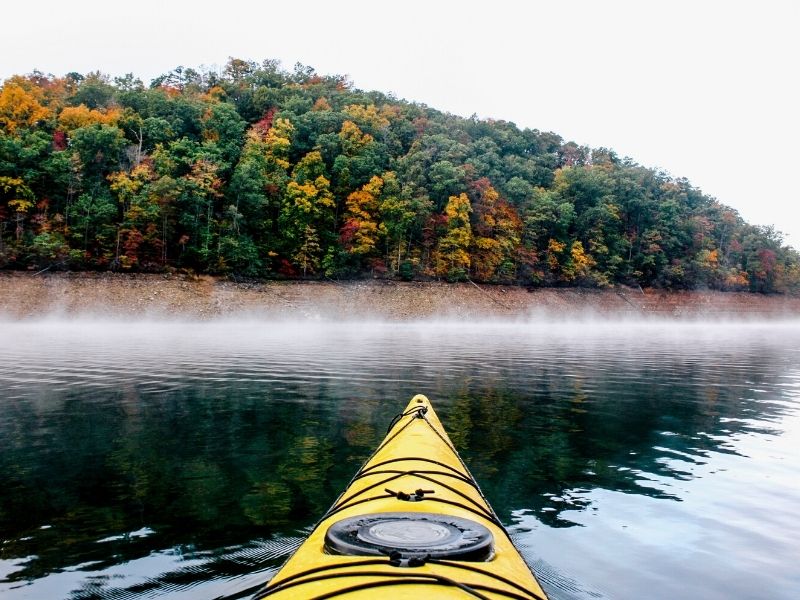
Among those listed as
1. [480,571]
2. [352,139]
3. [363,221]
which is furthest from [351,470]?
[352,139]

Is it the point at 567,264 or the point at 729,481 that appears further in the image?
the point at 567,264

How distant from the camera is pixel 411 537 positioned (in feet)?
9.84

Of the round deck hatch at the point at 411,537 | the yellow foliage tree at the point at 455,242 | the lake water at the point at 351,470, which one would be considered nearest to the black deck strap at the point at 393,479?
the round deck hatch at the point at 411,537

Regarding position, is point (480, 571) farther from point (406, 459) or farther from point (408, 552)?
point (406, 459)

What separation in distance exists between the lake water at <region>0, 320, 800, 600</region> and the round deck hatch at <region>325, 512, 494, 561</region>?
4.17 ft

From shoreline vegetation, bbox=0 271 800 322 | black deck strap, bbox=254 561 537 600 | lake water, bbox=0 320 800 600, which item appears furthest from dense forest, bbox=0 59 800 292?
black deck strap, bbox=254 561 537 600

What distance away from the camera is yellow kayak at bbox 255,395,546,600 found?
249cm

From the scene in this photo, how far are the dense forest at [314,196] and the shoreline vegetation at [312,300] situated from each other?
1.49 meters

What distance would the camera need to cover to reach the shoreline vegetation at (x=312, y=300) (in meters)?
35.4

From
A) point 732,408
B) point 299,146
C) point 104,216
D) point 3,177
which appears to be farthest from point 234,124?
point 732,408

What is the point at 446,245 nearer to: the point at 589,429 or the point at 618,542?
the point at 589,429

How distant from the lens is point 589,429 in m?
9.42

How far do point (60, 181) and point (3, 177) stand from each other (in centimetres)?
335

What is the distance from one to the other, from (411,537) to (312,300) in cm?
4020
